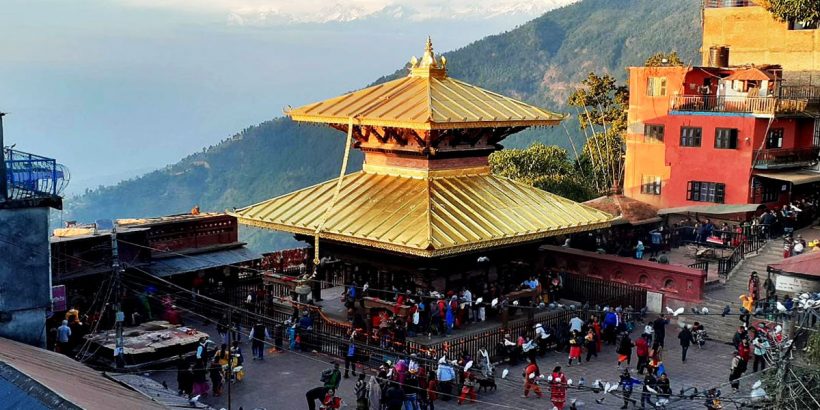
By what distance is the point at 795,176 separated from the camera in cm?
4116

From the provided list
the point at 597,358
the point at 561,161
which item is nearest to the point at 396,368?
the point at 597,358

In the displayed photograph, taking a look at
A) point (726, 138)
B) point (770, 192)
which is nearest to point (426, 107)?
point (726, 138)

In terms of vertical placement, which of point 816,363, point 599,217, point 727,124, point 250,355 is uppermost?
point 727,124

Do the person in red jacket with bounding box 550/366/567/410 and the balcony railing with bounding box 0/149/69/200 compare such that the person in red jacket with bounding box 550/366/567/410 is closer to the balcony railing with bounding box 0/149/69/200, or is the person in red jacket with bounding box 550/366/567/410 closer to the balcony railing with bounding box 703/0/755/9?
the balcony railing with bounding box 0/149/69/200

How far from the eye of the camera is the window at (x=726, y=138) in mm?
41750

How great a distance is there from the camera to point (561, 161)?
61.5 meters

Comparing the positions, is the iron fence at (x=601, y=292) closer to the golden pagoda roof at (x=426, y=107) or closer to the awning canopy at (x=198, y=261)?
the golden pagoda roof at (x=426, y=107)

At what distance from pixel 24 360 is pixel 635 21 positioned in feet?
510

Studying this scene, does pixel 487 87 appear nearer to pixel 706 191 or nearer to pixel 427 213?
pixel 706 191

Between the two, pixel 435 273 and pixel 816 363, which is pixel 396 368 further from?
pixel 816 363

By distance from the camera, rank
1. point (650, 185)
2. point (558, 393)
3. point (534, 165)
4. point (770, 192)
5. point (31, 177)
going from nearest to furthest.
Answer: point (31, 177)
point (558, 393)
point (770, 192)
point (650, 185)
point (534, 165)

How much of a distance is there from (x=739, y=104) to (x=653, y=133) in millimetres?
4581

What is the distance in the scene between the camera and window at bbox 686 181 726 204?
1674 inches

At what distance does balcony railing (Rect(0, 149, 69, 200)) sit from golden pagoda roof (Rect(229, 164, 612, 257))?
24.5 feet
